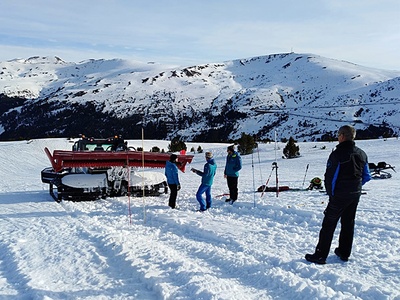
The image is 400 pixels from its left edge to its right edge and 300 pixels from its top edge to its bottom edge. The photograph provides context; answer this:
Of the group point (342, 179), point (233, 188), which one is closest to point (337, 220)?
point (342, 179)

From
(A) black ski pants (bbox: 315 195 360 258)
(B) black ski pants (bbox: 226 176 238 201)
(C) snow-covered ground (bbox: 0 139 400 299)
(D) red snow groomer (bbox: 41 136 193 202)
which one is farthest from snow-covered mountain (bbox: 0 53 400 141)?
(A) black ski pants (bbox: 315 195 360 258)

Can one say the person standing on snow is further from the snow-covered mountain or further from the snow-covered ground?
the snow-covered mountain

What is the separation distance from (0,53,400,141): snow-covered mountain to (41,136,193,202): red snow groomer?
7542 cm

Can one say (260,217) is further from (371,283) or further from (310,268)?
(371,283)

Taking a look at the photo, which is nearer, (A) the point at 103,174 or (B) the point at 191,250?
(B) the point at 191,250

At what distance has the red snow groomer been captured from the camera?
11727 mm

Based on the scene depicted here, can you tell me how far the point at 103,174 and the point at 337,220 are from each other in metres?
8.46

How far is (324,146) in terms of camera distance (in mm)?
30469

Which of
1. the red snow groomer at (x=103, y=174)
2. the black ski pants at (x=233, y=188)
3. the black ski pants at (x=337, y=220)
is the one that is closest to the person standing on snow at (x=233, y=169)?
the black ski pants at (x=233, y=188)

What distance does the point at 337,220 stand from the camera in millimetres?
5852

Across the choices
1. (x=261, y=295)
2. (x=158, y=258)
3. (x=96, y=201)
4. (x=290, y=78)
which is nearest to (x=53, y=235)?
(x=158, y=258)

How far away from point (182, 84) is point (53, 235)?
15662 centimetres

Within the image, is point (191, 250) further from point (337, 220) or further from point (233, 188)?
point (233, 188)

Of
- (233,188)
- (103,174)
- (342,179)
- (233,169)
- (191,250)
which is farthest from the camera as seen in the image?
(103,174)
